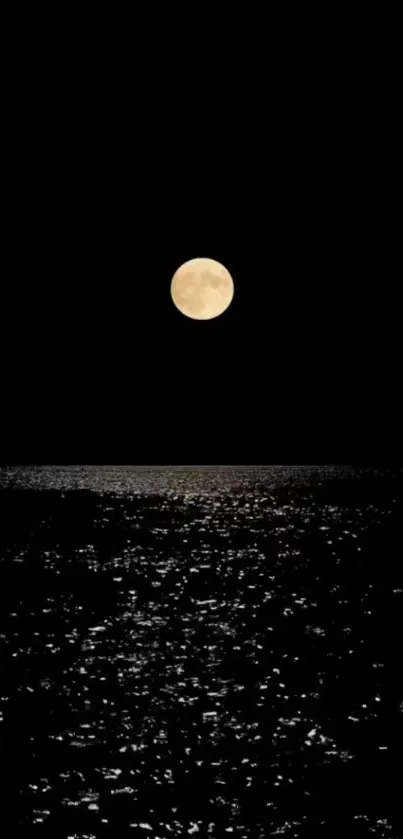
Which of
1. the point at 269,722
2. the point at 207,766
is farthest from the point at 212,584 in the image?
the point at 207,766

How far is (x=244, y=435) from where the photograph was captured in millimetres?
195000

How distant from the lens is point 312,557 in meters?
36.1

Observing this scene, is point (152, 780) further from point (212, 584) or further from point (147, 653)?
point (212, 584)

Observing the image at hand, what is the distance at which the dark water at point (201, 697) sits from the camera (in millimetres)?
8969

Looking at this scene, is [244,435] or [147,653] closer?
[147,653]

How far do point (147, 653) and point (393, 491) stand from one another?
8382cm

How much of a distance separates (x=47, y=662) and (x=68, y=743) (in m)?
5.34

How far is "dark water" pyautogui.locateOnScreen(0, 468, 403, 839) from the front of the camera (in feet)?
29.4

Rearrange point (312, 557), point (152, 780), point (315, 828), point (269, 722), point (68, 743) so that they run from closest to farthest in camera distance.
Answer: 1. point (315, 828)
2. point (152, 780)
3. point (68, 743)
4. point (269, 722)
5. point (312, 557)

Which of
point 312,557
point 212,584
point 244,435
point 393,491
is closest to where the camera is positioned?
point 212,584

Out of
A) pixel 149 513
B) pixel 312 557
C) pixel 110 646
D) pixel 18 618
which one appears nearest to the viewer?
pixel 110 646

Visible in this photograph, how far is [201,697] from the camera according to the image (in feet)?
44.4

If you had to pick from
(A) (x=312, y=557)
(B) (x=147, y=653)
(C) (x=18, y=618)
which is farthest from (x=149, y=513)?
(B) (x=147, y=653)

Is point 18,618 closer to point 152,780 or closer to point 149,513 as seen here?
point 152,780
